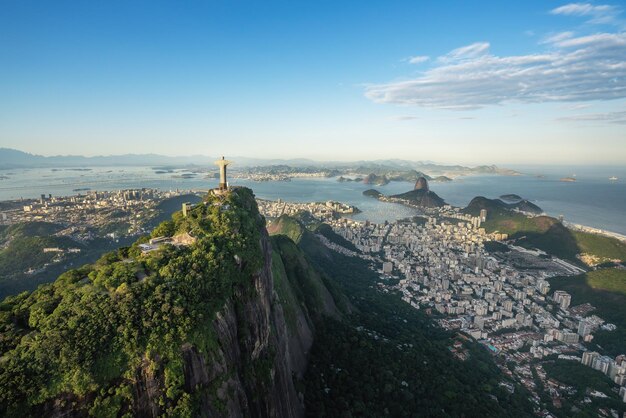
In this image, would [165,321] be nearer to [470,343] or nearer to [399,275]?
[470,343]

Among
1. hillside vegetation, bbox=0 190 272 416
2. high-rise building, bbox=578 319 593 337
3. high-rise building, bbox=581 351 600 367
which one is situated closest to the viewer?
hillside vegetation, bbox=0 190 272 416

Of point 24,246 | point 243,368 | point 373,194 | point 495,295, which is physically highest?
point 243,368

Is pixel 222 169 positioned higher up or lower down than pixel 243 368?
higher up

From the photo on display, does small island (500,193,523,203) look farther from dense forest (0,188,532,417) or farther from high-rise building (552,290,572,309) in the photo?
dense forest (0,188,532,417)

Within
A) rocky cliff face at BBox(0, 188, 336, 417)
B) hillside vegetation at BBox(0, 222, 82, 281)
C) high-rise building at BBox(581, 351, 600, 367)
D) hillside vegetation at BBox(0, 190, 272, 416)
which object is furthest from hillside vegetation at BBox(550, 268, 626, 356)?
hillside vegetation at BBox(0, 222, 82, 281)

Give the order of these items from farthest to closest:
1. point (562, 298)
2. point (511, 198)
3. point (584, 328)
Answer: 1. point (511, 198)
2. point (562, 298)
3. point (584, 328)

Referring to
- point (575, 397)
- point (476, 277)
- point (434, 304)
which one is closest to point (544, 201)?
point (476, 277)

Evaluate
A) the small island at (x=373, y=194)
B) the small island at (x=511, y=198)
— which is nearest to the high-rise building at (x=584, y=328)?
the small island at (x=511, y=198)

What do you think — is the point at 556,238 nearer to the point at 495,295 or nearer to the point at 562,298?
the point at 562,298

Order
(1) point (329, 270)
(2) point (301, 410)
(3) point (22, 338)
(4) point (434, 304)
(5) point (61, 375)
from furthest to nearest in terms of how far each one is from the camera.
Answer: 1. (1) point (329, 270)
2. (4) point (434, 304)
3. (2) point (301, 410)
4. (3) point (22, 338)
5. (5) point (61, 375)

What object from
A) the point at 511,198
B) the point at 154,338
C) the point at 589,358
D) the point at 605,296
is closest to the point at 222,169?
the point at 154,338

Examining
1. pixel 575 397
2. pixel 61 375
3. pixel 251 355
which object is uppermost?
pixel 61 375
